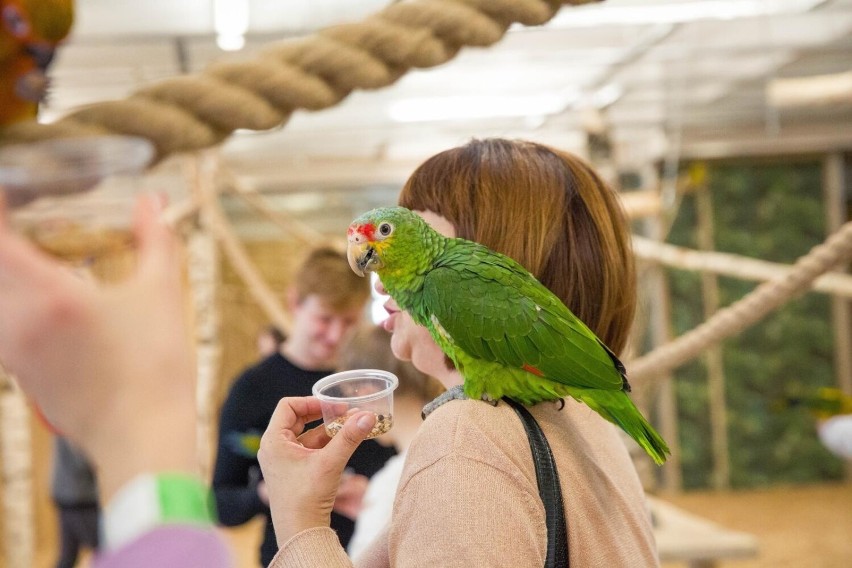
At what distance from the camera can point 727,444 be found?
5566 millimetres

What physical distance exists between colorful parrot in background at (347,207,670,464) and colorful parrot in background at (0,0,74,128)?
31 centimetres

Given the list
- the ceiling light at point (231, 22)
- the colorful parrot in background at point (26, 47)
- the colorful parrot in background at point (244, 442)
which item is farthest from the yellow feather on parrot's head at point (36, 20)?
the ceiling light at point (231, 22)

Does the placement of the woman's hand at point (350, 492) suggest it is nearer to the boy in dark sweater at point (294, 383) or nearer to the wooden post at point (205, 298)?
the boy in dark sweater at point (294, 383)

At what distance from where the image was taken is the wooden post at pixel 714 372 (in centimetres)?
552

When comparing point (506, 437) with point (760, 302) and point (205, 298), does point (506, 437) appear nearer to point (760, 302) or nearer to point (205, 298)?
point (760, 302)

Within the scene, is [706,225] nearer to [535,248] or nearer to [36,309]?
[535,248]

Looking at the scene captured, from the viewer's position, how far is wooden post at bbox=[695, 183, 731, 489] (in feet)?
18.1

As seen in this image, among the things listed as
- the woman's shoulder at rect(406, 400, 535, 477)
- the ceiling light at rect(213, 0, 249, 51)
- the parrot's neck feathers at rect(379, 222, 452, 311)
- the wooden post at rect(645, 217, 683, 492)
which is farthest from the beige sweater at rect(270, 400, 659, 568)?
the wooden post at rect(645, 217, 683, 492)

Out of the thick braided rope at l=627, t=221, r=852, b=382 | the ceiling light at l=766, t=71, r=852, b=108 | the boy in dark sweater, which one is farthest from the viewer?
the ceiling light at l=766, t=71, r=852, b=108

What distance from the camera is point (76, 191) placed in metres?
0.32

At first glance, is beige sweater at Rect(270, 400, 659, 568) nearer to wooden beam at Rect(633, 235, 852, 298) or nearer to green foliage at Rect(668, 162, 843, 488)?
wooden beam at Rect(633, 235, 852, 298)

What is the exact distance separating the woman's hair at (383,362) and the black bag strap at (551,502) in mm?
435

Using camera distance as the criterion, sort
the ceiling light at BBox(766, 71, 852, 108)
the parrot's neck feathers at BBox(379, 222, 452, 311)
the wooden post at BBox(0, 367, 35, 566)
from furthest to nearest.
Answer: the wooden post at BBox(0, 367, 35, 566) → the ceiling light at BBox(766, 71, 852, 108) → the parrot's neck feathers at BBox(379, 222, 452, 311)

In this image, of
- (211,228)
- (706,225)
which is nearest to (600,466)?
(211,228)
